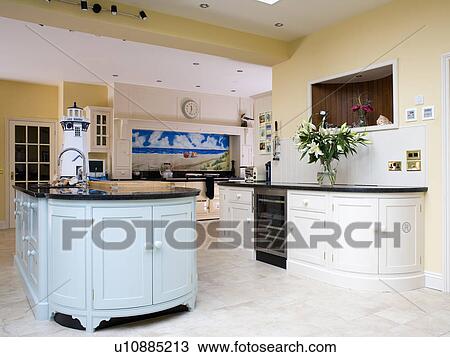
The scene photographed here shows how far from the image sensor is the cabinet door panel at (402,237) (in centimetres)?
337

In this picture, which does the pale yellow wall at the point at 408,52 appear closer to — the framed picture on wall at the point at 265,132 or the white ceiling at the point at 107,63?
the framed picture on wall at the point at 265,132

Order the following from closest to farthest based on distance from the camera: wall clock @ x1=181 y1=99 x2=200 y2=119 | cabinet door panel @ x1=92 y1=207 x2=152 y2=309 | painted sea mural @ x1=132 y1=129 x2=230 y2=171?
1. cabinet door panel @ x1=92 y1=207 x2=152 y2=309
2. painted sea mural @ x1=132 y1=129 x2=230 y2=171
3. wall clock @ x1=181 y1=99 x2=200 y2=119

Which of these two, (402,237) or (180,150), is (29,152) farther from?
(402,237)

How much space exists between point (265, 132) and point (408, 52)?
2.29m

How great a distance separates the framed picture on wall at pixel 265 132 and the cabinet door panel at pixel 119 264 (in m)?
3.26

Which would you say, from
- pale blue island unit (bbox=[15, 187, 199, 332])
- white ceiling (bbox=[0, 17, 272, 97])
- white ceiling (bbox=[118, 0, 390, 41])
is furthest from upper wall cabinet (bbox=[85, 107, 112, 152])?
pale blue island unit (bbox=[15, 187, 199, 332])

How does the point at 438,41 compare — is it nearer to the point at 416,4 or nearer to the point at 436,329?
the point at 416,4

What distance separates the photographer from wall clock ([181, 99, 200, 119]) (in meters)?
8.22

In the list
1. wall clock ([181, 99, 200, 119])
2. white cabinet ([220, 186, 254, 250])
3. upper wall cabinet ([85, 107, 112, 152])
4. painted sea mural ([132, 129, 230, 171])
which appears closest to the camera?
white cabinet ([220, 186, 254, 250])

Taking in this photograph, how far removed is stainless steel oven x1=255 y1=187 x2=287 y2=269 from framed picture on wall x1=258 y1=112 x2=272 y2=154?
3.79 ft

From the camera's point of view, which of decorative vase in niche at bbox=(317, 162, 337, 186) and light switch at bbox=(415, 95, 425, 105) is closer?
light switch at bbox=(415, 95, 425, 105)

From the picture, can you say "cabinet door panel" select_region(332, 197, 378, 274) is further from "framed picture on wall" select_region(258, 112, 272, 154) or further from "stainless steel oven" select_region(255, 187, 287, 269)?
"framed picture on wall" select_region(258, 112, 272, 154)

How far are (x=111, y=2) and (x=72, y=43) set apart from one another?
1.63m
